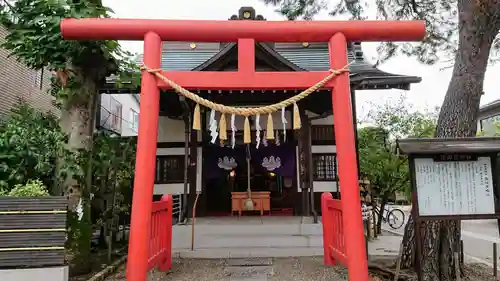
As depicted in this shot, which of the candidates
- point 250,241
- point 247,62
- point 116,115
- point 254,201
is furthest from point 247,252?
point 116,115

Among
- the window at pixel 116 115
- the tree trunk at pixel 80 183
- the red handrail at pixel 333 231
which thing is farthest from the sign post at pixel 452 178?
the window at pixel 116 115

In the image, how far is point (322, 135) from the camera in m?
10.7

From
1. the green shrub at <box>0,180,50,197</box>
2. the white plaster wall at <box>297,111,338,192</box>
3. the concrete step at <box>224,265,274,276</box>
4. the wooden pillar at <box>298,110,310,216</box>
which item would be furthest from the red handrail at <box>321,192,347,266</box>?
the green shrub at <box>0,180,50,197</box>

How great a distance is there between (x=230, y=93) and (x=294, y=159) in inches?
119

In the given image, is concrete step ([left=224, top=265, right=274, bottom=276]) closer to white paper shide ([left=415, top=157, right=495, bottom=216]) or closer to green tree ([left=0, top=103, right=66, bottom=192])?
white paper shide ([left=415, top=157, right=495, bottom=216])

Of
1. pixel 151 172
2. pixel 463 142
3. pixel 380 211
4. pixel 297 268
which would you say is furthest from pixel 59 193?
pixel 380 211

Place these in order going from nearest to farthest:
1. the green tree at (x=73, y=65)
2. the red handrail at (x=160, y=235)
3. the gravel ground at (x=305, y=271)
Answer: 1. the red handrail at (x=160, y=235)
2. the green tree at (x=73, y=65)
3. the gravel ground at (x=305, y=271)

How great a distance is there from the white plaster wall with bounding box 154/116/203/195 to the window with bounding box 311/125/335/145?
352 cm

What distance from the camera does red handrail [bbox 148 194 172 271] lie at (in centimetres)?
542

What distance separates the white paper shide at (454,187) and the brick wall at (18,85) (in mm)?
9135

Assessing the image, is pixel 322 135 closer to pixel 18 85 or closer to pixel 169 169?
pixel 169 169

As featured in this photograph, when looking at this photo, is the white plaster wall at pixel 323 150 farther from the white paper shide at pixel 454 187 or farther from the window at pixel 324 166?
the white paper shide at pixel 454 187

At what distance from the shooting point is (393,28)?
15.5 ft

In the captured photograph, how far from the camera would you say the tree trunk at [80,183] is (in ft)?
18.6
